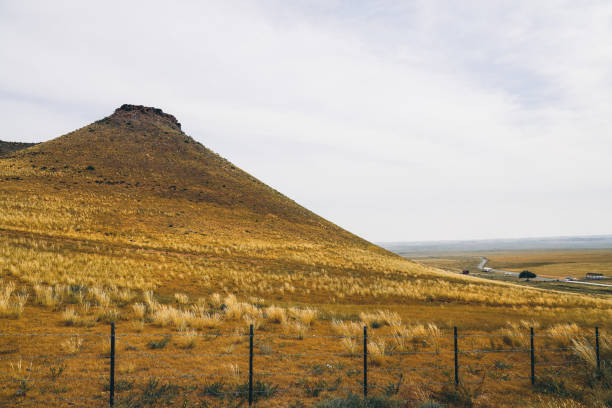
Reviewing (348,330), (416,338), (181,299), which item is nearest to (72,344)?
(181,299)

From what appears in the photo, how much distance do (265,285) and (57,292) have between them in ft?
41.2

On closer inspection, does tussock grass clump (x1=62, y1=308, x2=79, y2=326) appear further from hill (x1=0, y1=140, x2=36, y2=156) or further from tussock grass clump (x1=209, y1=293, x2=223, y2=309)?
hill (x1=0, y1=140, x2=36, y2=156)

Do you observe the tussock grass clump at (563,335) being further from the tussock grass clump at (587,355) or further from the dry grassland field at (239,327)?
the tussock grass clump at (587,355)

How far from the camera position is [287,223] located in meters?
61.5

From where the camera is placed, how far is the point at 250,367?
6797mm

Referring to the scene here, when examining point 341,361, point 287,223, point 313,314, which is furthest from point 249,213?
point 341,361

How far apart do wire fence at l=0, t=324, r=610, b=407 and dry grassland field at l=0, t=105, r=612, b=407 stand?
0.05 metres

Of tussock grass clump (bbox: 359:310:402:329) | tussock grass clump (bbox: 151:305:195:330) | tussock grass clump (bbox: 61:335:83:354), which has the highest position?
tussock grass clump (bbox: 61:335:83:354)

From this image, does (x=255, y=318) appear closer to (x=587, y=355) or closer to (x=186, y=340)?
(x=186, y=340)

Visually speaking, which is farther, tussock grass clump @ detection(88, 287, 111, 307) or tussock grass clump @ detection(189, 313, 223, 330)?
tussock grass clump @ detection(88, 287, 111, 307)

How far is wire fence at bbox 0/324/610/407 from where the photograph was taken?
6.96 meters

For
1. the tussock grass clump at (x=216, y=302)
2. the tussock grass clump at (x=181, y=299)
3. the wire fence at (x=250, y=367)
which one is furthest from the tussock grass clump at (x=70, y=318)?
the tussock grass clump at (x=216, y=302)

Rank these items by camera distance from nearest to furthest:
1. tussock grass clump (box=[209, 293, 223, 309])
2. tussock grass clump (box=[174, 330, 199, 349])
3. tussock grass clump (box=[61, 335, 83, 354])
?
tussock grass clump (box=[61, 335, 83, 354]) → tussock grass clump (box=[174, 330, 199, 349]) → tussock grass clump (box=[209, 293, 223, 309])

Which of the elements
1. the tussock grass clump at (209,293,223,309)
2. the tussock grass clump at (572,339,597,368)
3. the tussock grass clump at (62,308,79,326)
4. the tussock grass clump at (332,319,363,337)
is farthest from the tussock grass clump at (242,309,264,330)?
the tussock grass clump at (572,339,597,368)
